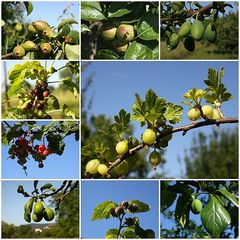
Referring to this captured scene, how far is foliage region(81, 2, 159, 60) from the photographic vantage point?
1436 mm

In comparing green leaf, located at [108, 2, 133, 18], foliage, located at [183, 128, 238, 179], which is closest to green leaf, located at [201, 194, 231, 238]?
green leaf, located at [108, 2, 133, 18]

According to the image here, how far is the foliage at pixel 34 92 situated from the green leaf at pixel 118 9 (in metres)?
0.21

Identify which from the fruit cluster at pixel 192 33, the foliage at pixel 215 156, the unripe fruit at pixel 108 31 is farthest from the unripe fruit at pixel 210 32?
the foliage at pixel 215 156

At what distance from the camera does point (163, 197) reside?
1.37 meters

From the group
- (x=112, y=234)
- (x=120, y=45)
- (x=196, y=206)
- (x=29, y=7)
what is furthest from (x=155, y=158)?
(x=29, y=7)

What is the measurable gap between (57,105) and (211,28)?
487mm

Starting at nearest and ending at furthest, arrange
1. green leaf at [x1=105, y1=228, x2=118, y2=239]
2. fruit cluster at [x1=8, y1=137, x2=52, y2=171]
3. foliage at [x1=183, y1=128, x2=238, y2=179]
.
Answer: green leaf at [x1=105, y1=228, x2=118, y2=239] → fruit cluster at [x1=8, y1=137, x2=52, y2=171] → foliage at [x1=183, y1=128, x2=238, y2=179]

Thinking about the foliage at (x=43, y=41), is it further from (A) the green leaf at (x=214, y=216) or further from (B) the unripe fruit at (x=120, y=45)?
(A) the green leaf at (x=214, y=216)

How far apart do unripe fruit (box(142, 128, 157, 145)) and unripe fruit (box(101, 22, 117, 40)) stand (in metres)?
0.38

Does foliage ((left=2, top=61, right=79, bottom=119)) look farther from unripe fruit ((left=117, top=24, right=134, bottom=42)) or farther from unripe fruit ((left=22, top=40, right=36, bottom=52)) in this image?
unripe fruit ((left=117, top=24, right=134, bottom=42))

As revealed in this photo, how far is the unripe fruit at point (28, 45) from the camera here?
4.84ft

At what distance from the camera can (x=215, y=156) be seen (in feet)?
15.0

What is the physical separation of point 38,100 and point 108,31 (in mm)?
267

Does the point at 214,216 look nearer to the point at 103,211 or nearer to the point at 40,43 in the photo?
the point at 103,211
